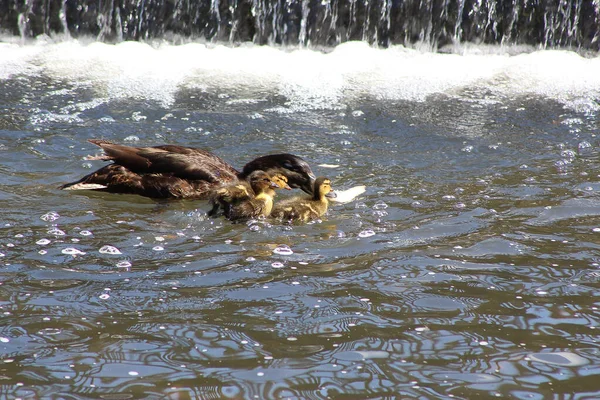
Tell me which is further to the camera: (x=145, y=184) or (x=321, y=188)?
(x=145, y=184)

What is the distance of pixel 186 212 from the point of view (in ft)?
19.7

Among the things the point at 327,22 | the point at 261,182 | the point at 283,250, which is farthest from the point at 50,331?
the point at 327,22

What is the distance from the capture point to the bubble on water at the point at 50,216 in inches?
215

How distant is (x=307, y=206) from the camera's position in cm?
581

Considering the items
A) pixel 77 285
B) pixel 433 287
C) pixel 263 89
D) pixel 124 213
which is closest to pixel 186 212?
pixel 124 213

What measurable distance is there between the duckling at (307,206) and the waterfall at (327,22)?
5.58 m

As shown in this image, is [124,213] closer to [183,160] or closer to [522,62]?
[183,160]

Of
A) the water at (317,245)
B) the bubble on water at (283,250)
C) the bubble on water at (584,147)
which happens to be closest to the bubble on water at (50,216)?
the water at (317,245)

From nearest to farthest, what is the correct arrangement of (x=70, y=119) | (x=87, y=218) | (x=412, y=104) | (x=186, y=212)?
(x=87, y=218)
(x=186, y=212)
(x=70, y=119)
(x=412, y=104)

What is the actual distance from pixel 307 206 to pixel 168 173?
1212 mm

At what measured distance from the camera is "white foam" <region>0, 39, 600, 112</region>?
9.19 m

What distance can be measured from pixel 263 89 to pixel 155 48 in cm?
238

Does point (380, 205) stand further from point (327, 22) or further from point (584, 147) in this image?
point (327, 22)

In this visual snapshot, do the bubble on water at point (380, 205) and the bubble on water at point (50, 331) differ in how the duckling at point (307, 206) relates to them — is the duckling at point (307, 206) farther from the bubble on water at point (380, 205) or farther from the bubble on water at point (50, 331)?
the bubble on water at point (50, 331)
